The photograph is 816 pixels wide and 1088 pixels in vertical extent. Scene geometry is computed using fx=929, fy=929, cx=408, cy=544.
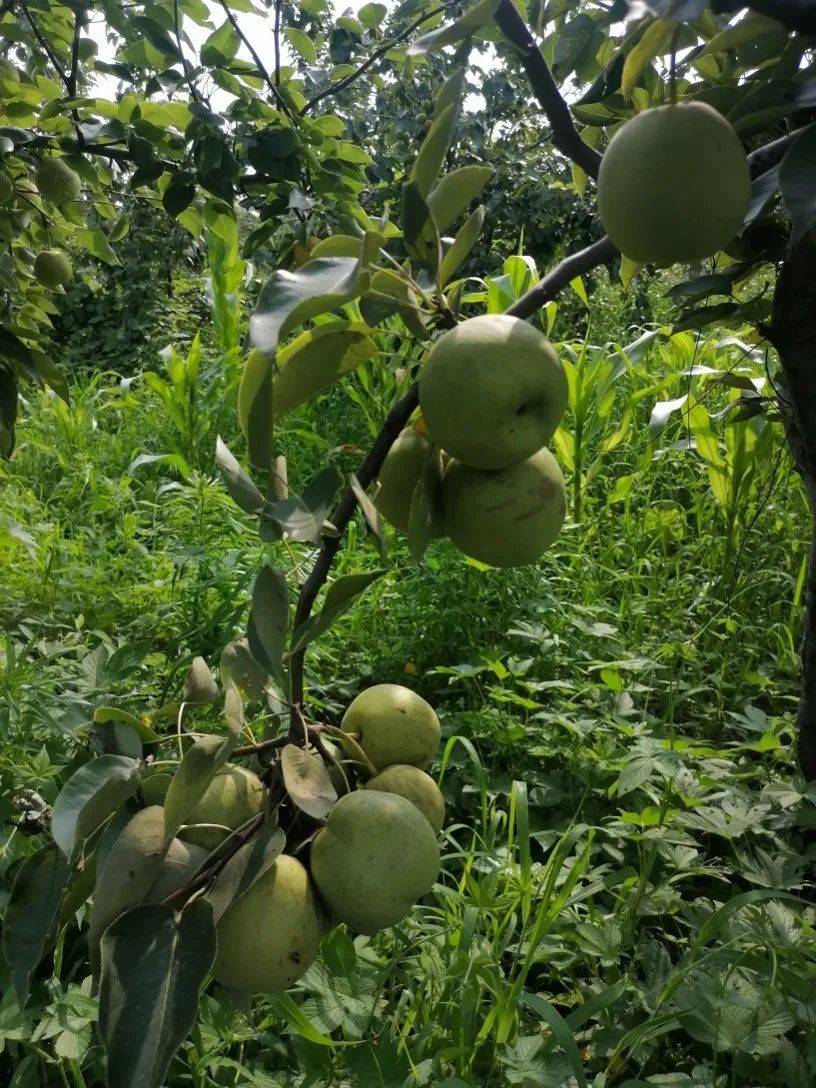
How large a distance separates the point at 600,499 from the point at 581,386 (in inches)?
19.4

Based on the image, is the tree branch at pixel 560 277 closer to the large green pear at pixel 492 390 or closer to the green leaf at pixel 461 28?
the large green pear at pixel 492 390

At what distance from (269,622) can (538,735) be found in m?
1.39

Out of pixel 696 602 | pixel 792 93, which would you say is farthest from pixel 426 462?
pixel 696 602

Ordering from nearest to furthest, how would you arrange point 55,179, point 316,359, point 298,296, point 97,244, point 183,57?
point 298,296 < point 316,359 < point 183,57 < point 55,179 < point 97,244

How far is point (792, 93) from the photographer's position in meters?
0.64

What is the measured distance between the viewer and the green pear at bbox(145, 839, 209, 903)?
1.97 feet

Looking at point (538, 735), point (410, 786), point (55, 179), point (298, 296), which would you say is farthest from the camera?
point (538, 735)

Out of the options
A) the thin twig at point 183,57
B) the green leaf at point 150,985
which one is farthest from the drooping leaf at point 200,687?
the thin twig at point 183,57

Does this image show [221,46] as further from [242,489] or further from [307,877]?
[307,877]

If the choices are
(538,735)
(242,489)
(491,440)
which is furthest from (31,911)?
(538,735)

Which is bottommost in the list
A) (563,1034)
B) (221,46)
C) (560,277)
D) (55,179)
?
(563,1034)

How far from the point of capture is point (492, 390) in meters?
0.57

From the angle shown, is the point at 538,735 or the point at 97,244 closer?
the point at 97,244

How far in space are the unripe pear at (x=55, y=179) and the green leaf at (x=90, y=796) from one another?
1340 millimetres
